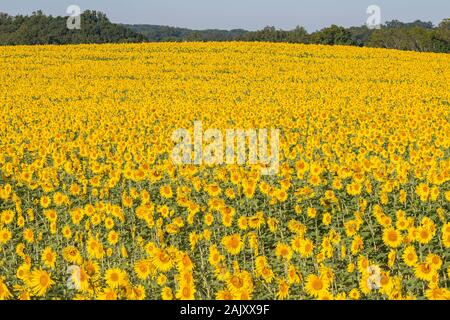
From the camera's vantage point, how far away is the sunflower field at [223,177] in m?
6.09

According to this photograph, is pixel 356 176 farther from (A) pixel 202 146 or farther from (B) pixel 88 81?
(B) pixel 88 81

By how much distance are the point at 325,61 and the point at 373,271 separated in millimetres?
35871

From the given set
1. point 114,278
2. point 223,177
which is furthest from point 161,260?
point 223,177

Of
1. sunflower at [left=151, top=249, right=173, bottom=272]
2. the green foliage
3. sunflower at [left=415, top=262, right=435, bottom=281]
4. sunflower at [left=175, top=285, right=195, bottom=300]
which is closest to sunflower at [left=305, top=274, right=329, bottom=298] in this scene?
sunflower at [left=415, top=262, right=435, bottom=281]

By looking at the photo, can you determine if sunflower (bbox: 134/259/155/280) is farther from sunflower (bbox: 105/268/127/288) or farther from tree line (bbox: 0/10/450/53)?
tree line (bbox: 0/10/450/53)

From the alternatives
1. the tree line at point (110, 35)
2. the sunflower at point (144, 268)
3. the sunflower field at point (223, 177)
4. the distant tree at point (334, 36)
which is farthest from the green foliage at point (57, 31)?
the sunflower at point (144, 268)

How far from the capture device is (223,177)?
10.1 metres

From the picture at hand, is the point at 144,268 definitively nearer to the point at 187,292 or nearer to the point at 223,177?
the point at 187,292

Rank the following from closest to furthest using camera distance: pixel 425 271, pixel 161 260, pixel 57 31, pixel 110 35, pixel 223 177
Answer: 1. pixel 425 271
2. pixel 161 260
3. pixel 223 177
4. pixel 57 31
5. pixel 110 35

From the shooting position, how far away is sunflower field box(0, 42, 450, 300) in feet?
20.0

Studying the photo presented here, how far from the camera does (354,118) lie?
18516mm

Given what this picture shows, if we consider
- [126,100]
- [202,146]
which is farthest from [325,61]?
[202,146]
